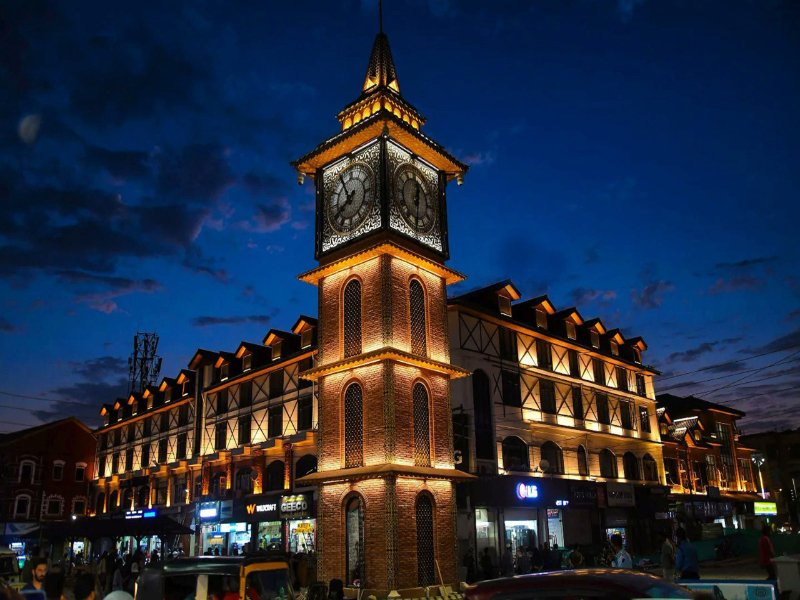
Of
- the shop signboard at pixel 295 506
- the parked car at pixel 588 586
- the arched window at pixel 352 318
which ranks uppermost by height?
the arched window at pixel 352 318

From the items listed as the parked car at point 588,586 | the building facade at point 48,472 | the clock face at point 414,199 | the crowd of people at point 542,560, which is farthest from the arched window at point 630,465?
the building facade at point 48,472

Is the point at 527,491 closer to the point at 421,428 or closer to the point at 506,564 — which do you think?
the point at 506,564

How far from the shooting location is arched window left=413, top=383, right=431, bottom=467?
73.9ft

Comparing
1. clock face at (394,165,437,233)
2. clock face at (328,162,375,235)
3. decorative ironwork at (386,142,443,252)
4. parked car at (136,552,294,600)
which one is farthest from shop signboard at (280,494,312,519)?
parked car at (136,552,294,600)

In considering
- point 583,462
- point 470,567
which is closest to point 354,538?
point 470,567

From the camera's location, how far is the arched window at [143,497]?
4831 centimetres

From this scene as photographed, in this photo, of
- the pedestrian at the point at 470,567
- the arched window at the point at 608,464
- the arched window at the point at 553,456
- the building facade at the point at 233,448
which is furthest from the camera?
the arched window at the point at 608,464

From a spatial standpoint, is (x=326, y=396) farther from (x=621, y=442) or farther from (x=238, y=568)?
(x=621, y=442)

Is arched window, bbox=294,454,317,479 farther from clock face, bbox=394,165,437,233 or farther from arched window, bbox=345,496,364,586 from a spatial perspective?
clock face, bbox=394,165,437,233

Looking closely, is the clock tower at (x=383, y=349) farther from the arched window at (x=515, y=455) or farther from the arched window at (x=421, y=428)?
the arched window at (x=515, y=455)

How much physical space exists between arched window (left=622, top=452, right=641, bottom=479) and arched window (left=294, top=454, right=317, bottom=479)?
19.2 m

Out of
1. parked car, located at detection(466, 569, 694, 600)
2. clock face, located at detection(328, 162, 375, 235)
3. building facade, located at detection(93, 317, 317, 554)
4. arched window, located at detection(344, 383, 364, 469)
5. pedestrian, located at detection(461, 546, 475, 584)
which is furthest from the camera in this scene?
building facade, located at detection(93, 317, 317, 554)

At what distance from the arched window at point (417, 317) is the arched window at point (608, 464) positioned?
67.9ft

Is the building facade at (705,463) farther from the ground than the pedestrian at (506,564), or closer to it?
farther from the ground
